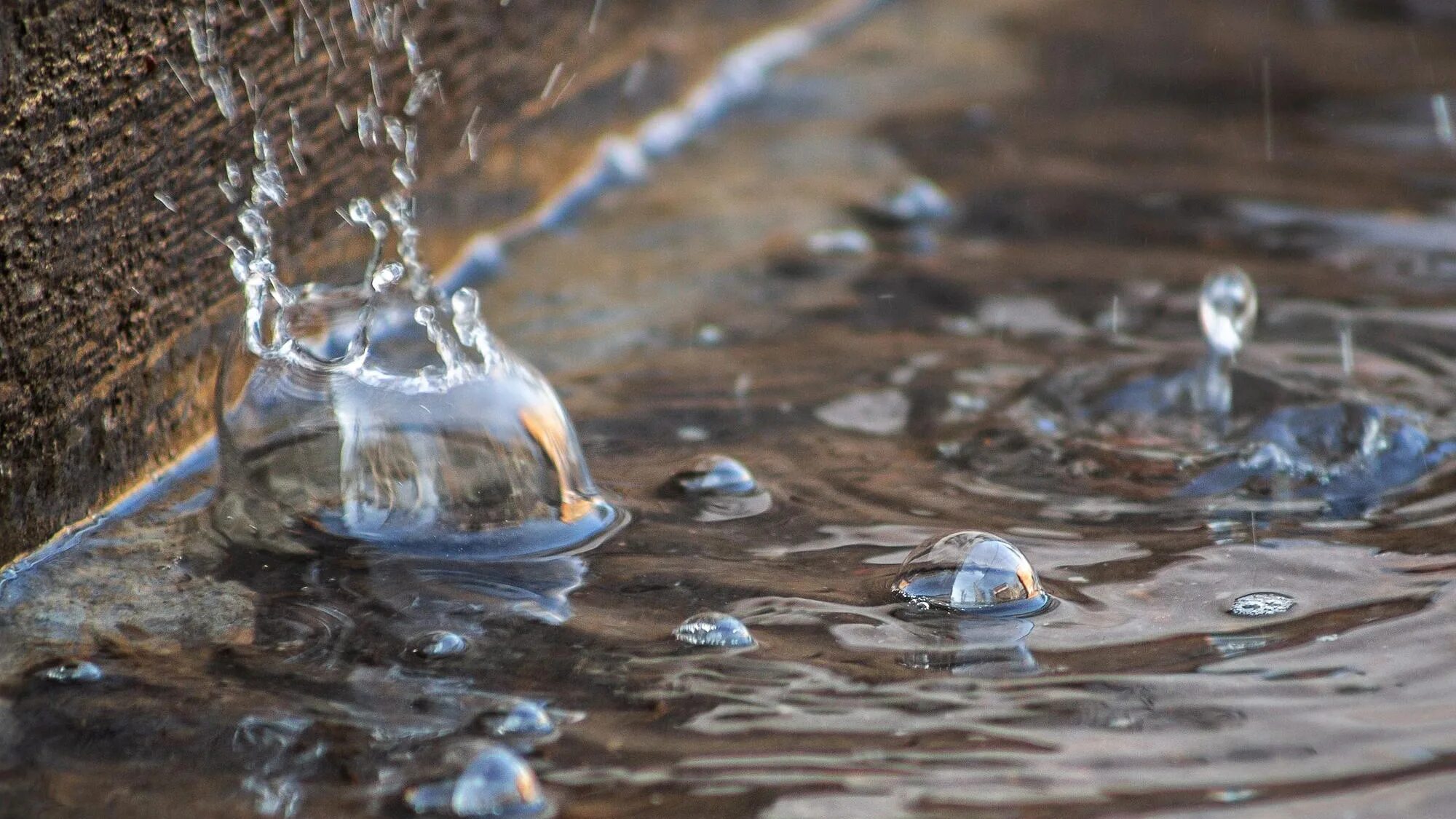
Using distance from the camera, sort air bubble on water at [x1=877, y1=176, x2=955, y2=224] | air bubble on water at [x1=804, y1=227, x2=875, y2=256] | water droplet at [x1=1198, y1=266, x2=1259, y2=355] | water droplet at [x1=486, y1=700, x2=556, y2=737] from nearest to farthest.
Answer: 1. water droplet at [x1=486, y1=700, x2=556, y2=737]
2. water droplet at [x1=1198, y1=266, x2=1259, y2=355]
3. air bubble on water at [x1=804, y1=227, x2=875, y2=256]
4. air bubble on water at [x1=877, y1=176, x2=955, y2=224]

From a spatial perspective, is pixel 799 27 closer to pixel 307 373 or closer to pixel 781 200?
pixel 781 200

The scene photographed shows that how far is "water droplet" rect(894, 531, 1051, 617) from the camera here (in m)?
1.71

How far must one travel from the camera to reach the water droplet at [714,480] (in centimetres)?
204

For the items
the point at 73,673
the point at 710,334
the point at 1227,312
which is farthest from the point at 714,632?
the point at 1227,312

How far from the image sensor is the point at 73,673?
1.56m

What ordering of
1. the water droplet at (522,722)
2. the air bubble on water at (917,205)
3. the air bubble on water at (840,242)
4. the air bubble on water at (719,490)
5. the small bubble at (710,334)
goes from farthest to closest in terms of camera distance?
the air bubble on water at (917,205), the air bubble on water at (840,242), the small bubble at (710,334), the air bubble on water at (719,490), the water droplet at (522,722)

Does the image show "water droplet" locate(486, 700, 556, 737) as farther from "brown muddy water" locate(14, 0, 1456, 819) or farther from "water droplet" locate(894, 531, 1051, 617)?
"water droplet" locate(894, 531, 1051, 617)

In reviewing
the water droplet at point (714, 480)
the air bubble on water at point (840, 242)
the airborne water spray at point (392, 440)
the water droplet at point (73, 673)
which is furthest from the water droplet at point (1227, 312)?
the water droplet at point (73, 673)

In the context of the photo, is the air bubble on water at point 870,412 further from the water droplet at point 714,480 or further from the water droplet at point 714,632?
the water droplet at point 714,632

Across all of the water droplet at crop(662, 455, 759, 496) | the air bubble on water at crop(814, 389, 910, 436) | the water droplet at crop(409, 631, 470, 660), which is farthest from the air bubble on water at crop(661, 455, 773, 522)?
the water droplet at crop(409, 631, 470, 660)

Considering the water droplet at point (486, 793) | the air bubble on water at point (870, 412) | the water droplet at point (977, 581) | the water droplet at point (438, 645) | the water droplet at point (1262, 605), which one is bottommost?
the water droplet at point (486, 793)

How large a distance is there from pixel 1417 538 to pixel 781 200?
5.75 ft

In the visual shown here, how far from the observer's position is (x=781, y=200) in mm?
3404

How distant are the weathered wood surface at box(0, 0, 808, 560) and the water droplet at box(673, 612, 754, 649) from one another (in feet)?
2.39
